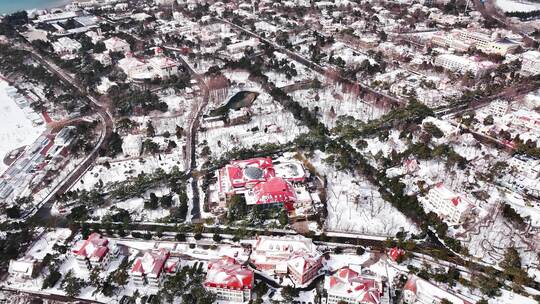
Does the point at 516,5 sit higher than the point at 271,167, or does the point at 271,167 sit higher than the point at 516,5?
the point at 516,5

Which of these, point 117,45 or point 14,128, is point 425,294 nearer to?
point 14,128

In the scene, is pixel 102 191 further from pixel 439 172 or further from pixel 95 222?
pixel 439 172

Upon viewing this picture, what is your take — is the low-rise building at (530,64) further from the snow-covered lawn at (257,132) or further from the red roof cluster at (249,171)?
the red roof cluster at (249,171)

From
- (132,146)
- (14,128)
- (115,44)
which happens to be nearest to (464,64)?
(132,146)

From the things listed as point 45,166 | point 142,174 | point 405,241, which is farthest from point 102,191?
point 405,241

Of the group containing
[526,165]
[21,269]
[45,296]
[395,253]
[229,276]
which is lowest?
[45,296]

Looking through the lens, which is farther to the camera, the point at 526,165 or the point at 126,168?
the point at 126,168

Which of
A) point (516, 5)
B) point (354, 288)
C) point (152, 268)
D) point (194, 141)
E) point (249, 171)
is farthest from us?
point (516, 5)

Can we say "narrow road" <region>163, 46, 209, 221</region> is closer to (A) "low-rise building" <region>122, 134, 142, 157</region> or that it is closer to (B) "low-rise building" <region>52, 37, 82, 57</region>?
(A) "low-rise building" <region>122, 134, 142, 157</region>

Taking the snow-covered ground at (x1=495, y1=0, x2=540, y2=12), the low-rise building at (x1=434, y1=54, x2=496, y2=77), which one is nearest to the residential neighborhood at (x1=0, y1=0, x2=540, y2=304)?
the low-rise building at (x1=434, y1=54, x2=496, y2=77)
